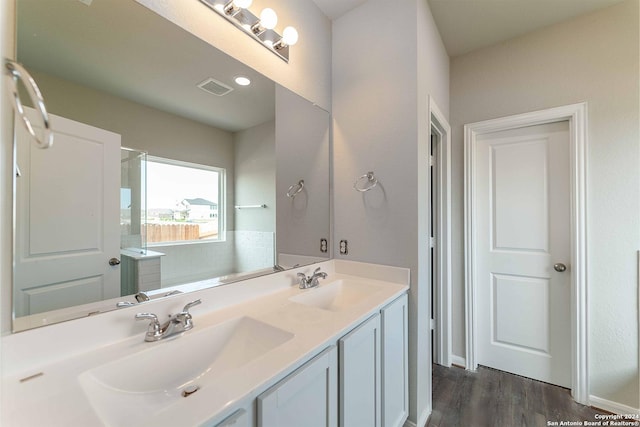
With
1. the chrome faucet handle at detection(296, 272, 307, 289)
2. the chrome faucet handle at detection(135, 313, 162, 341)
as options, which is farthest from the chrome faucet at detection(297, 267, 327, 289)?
the chrome faucet handle at detection(135, 313, 162, 341)

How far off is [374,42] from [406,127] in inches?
25.2

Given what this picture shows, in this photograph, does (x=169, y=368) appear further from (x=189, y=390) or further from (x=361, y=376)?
(x=361, y=376)

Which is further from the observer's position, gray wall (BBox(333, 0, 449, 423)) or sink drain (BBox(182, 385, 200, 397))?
gray wall (BBox(333, 0, 449, 423))

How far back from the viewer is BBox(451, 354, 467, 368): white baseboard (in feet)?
7.27

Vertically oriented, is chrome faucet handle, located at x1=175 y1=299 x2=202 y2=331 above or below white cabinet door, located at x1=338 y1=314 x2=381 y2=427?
above

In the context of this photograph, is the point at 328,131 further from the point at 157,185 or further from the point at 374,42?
the point at 157,185

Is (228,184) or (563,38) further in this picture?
(563,38)

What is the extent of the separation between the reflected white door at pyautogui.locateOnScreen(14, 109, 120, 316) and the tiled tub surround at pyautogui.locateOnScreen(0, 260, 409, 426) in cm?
11

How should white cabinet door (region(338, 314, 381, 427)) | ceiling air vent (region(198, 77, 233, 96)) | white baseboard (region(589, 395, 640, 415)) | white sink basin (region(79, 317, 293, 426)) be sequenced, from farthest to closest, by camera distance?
1. white baseboard (region(589, 395, 640, 415))
2. ceiling air vent (region(198, 77, 233, 96))
3. white cabinet door (region(338, 314, 381, 427))
4. white sink basin (region(79, 317, 293, 426))

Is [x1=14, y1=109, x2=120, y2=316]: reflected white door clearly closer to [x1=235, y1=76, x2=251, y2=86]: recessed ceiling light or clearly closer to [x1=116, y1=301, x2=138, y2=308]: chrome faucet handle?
[x1=116, y1=301, x2=138, y2=308]: chrome faucet handle

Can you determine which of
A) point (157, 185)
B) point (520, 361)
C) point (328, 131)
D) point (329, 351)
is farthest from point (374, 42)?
point (520, 361)

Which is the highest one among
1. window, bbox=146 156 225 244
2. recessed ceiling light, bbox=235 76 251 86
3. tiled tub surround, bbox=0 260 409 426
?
recessed ceiling light, bbox=235 76 251 86

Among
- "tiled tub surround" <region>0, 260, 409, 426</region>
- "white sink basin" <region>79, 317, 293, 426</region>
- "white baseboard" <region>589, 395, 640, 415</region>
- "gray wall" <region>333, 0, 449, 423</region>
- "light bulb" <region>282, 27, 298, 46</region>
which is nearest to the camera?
"tiled tub surround" <region>0, 260, 409, 426</region>

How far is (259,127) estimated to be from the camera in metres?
1.44
